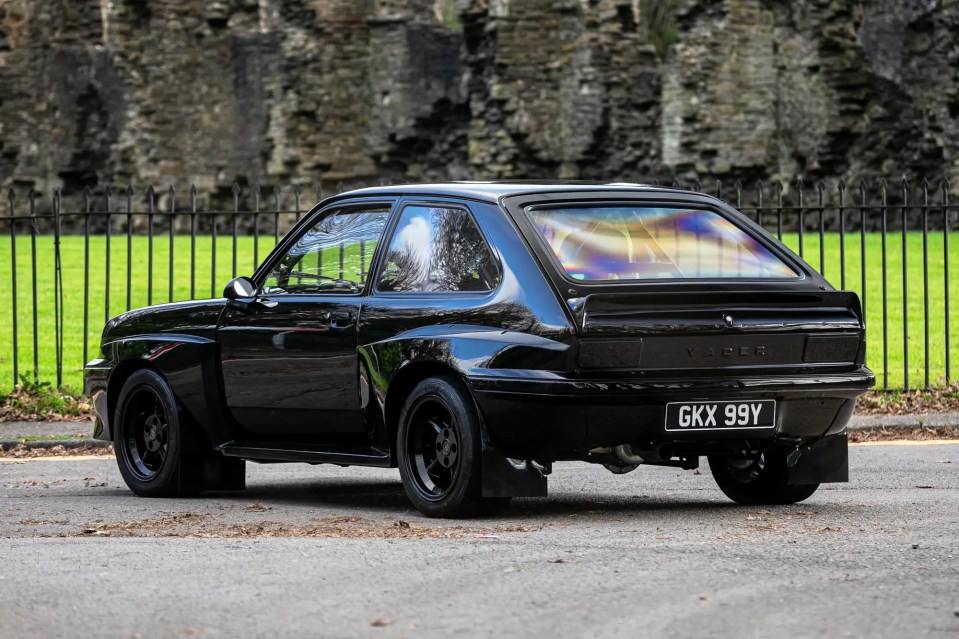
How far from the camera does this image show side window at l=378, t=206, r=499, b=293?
8.27m

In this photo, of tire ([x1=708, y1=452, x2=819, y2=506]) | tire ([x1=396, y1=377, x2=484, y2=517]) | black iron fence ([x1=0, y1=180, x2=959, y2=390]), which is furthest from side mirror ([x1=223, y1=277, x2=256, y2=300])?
tire ([x1=708, y1=452, x2=819, y2=506])

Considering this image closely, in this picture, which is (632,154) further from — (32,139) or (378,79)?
(32,139)

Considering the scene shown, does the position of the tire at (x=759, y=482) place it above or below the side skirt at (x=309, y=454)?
below

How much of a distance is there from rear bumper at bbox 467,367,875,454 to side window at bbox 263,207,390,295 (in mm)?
1310

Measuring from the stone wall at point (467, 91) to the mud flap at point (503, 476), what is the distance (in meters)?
29.4

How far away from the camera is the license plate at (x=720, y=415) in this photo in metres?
7.87

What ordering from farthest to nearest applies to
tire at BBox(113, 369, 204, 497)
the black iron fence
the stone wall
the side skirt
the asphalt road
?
the stone wall
the black iron fence
tire at BBox(113, 369, 204, 497)
the side skirt
the asphalt road

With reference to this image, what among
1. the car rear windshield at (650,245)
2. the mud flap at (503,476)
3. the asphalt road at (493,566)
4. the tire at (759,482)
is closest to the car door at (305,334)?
the asphalt road at (493,566)

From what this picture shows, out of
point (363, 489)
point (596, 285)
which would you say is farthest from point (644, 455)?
point (363, 489)

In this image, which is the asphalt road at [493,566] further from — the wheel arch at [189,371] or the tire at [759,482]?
the wheel arch at [189,371]

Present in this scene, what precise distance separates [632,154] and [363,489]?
32.1 metres

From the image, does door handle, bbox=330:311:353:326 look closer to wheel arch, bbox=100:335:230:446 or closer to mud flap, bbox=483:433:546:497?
wheel arch, bbox=100:335:230:446

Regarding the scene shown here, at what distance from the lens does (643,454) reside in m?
8.01

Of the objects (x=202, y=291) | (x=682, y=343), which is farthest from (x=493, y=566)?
(x=202, y=291)
